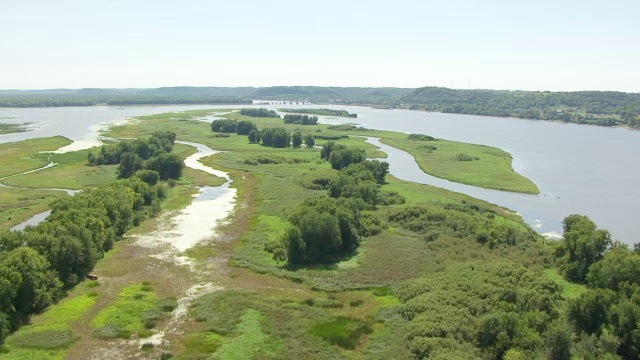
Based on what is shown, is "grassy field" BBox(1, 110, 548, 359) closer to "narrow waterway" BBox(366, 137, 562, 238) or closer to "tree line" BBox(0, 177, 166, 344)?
"tree line" BBox(0, 177, 166, 344)

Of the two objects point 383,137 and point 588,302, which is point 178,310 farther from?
point 383,137

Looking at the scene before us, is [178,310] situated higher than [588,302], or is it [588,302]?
[588,302]

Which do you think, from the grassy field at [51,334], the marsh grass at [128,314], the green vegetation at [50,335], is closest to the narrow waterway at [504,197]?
the marsh grass at [128,314]

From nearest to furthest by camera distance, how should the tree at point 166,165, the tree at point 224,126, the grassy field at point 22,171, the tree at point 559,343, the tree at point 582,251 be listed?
1. the tree at point 559,343
2. the tree at point 582,251
3. the grassy field at point 22,171
4. the tree at point 166,165
5. the tree at point 224,126

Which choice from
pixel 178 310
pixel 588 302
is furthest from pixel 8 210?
pixel 588 302

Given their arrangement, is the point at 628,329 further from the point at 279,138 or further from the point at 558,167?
the point at 279,138

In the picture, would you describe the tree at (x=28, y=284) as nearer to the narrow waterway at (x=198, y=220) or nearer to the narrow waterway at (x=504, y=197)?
the narrow waterway at (x=198, y=220)
